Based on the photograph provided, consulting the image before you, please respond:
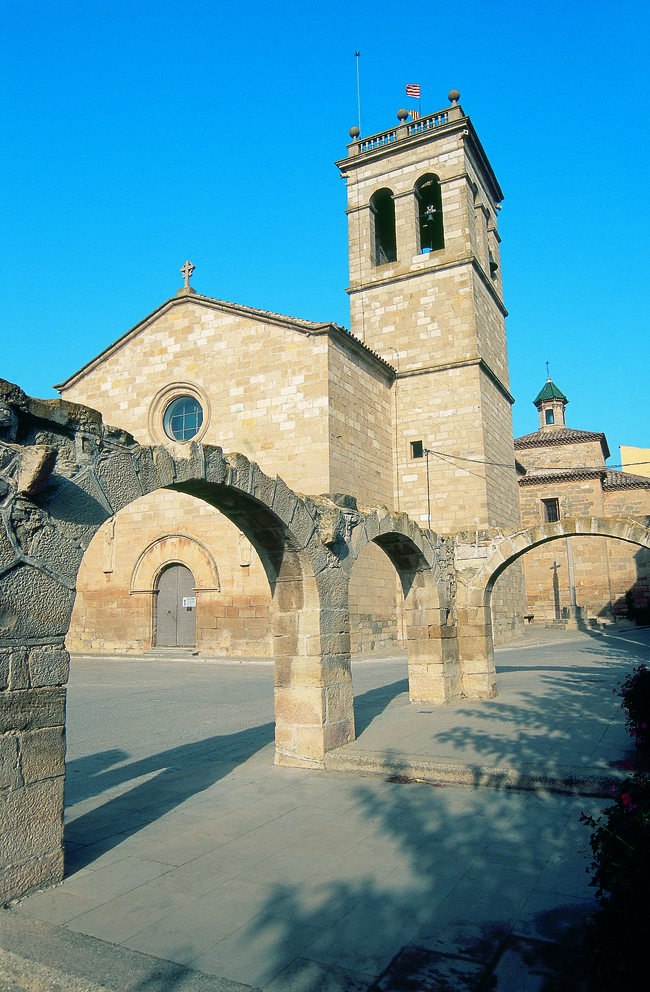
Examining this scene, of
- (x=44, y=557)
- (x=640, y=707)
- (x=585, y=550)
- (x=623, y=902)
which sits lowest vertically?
(x=623, y=902)

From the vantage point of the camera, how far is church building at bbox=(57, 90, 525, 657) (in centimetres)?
1630

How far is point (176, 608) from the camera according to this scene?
56.8 ft

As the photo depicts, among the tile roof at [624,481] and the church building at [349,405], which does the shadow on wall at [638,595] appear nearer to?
the tile roof at [624,481]

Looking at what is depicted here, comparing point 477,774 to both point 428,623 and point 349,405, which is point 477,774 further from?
point 349,405

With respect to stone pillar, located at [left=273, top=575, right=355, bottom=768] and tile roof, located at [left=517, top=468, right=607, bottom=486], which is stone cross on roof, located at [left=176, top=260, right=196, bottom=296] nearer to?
stone pillar, located at [left=273, top=575, right=355, bottom=768]

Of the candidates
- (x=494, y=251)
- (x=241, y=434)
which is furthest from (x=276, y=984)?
(x=494, y=251)

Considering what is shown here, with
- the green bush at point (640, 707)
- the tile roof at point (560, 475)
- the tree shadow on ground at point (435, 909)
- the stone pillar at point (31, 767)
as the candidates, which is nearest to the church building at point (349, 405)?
the green bush at point (640, 707)

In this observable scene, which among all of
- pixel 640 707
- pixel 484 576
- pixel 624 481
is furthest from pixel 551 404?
pixel 640 707

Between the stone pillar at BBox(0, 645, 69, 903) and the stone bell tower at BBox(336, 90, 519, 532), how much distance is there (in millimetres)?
15146

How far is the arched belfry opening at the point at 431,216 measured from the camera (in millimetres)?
21156

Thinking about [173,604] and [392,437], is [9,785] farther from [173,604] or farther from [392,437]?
[392,437]

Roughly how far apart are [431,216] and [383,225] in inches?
76.8

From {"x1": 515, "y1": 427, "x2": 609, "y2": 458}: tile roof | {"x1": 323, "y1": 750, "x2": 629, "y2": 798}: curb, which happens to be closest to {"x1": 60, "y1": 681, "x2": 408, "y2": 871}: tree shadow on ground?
{"x1": 323, "y1": 750, "x2": 629, "y2": 798}: curb

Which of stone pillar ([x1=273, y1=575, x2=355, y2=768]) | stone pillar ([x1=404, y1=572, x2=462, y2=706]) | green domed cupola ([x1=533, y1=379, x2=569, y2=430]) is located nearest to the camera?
stone pillar ([x1=273, y1=575, x2=355, y2=768])
